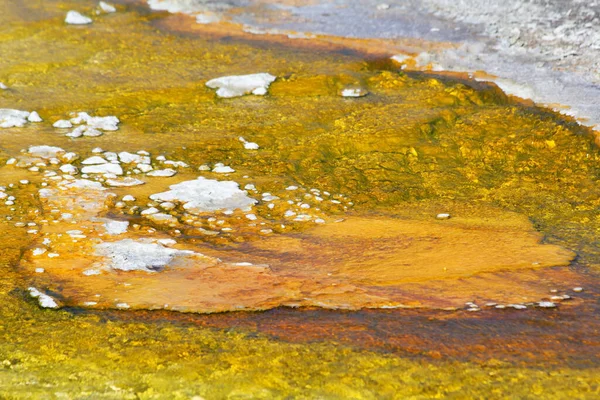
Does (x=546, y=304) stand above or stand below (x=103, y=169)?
above

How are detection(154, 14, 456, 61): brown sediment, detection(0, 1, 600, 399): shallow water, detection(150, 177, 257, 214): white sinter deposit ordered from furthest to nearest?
detection(154, 14, 456, 61): brown sediment < detection(150, 177, 257, 214): white sinter deposit < detection(0, 1, 600, 399): shallow water

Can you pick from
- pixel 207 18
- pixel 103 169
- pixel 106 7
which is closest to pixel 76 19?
pixel 106 7

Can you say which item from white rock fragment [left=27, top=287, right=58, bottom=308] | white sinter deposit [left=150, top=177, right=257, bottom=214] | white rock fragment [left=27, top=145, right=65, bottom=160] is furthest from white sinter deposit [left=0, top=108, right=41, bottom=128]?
white rock fragment [left=27, top=287, right=58, bottom=308]

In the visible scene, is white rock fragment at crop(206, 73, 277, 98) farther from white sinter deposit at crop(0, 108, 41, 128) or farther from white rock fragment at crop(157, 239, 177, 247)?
white rock fragment at crop(157, 239, 177, 247)

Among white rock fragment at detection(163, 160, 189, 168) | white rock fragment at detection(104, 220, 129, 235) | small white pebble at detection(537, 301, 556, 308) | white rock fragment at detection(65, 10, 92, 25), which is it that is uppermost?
small white pebble at detection(537, 301, 556, 308)

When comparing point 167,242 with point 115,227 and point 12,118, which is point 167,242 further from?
point 12,118

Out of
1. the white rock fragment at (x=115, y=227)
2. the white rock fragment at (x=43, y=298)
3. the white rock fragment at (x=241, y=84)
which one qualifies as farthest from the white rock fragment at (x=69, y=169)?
the white rock fragment at (x=241, y=84)
